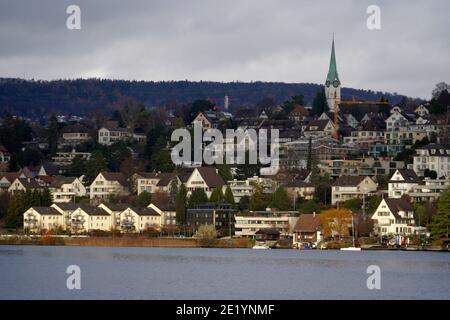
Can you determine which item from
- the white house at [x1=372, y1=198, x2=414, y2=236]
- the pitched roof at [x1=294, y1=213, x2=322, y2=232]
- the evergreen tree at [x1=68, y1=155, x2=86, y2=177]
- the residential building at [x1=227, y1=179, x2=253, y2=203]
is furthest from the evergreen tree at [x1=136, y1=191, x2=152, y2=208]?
the white house at [x1=372, y1=198, x2=414, y2=236]

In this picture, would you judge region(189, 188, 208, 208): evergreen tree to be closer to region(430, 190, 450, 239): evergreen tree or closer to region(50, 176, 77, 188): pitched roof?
region(50, 176, 77, 188): pitched roof

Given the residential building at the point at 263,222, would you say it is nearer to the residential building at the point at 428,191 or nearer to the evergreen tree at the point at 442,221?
the residential building at the point at 428,191

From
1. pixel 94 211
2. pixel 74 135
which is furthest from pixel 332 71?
pixel 94 211

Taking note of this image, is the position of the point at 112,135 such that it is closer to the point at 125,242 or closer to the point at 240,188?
the point at 240,188

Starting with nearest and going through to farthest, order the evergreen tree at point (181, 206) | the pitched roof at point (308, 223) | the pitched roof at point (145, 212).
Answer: the pitched roof at point (308, 223)
the evergreen tree at point (181, 206)
the pitched roof at point (145, 212)

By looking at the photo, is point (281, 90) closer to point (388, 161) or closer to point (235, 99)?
point (235, 99)

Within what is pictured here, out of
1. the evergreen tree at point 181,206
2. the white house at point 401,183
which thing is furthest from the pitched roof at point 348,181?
the evergreen tree at point 181,206

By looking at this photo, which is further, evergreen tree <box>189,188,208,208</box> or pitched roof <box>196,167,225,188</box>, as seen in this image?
pitched roof <box>196,167,225,188</box>
